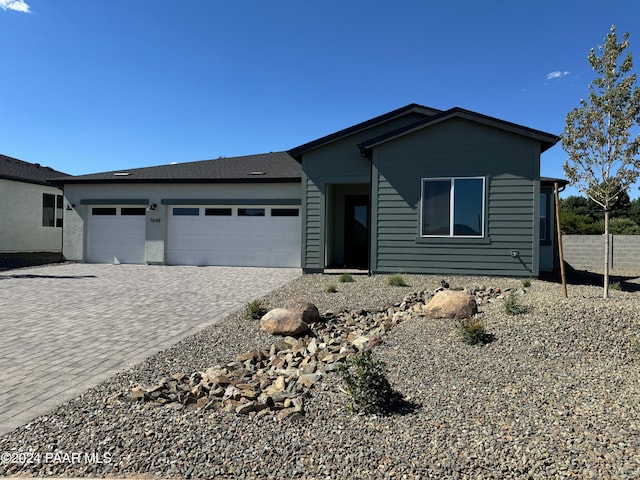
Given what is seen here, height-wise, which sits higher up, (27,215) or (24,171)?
(24,171)

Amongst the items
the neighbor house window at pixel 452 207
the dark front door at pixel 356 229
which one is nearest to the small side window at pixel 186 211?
the dark front door at pixel 356 229

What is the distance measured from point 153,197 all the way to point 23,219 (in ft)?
25.0

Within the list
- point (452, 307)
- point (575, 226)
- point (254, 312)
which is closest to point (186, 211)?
point (254, 312)

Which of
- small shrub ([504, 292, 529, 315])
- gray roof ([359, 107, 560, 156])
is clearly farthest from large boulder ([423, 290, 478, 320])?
gray roof ([359, 107, 560, 156])

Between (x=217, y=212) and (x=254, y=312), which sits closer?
(x=254, y=312)

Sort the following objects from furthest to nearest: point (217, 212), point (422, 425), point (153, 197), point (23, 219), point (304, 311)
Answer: point (23, 219), point (153, 197), point (217, 212), point (304, 311), point (422, 425)

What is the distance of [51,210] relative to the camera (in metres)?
19.8

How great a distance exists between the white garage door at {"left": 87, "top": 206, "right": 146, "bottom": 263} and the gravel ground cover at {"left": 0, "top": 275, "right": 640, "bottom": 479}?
11764mm

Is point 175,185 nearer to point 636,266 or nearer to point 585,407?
point 585,407

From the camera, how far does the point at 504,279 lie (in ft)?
31.0

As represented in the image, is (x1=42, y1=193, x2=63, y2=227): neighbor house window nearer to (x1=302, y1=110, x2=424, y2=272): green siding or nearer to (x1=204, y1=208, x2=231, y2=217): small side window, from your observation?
(x1=204, y1=208, x2=231, y2=217): small side window

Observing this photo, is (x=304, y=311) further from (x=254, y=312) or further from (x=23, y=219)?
(x=23, y=219)

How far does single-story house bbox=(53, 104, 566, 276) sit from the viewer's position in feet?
31.8

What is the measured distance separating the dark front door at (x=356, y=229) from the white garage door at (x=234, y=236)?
174 centimetres
